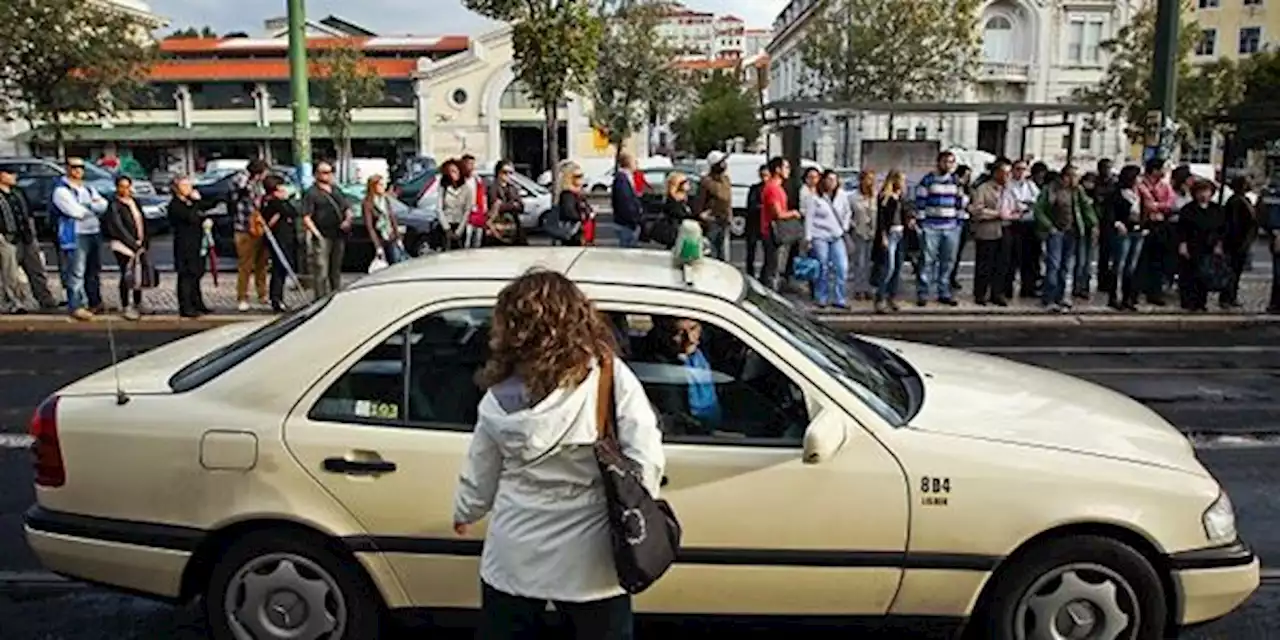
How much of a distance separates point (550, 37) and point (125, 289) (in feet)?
23.5

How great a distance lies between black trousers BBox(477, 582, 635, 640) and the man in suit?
370 inches

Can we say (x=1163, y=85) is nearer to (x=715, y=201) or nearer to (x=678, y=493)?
(x=715, y=201)

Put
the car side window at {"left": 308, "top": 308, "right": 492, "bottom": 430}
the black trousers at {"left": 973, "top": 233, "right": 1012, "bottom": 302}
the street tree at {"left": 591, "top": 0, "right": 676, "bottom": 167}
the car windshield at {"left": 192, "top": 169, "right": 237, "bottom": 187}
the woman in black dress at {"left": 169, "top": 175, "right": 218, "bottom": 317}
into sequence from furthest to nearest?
the street tree at {"left": 591, "top": 0, "right": 676, "bottom": 167} → the car windshield at {"left": 192, "top": 169, "right": 237, "bottom": 187} → the black trousers at {"left": 973, "top": 233, "right": 1012, "bottom": 302} → the woman in black dress at {"left": 169, "top": 175, "right": 218, "bottom": 317} → the car side window at {"left": 308, "top": 308, "right": 492, "bottom": 430}

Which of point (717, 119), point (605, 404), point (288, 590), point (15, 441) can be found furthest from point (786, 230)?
point (717, 119)

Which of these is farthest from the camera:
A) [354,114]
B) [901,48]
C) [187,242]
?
[354,114]

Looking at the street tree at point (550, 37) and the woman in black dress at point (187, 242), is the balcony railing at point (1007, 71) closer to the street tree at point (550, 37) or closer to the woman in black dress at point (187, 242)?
the street tree at point (550, 37)

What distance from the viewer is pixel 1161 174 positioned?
1194cm

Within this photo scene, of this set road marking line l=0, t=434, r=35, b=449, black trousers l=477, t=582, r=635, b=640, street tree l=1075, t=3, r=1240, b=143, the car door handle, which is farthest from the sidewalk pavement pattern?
street tree l=1075, t=3, r=1240, b=143

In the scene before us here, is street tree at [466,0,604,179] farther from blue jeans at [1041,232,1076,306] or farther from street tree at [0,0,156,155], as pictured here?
street tree at [0,0,156,155]

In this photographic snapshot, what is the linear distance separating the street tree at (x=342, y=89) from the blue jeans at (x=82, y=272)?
42851 millimetres

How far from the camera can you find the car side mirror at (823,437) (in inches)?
125

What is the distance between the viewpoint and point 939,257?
1187cm

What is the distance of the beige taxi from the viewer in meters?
3.39

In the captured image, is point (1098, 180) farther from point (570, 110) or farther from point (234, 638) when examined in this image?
point (570, 110)
